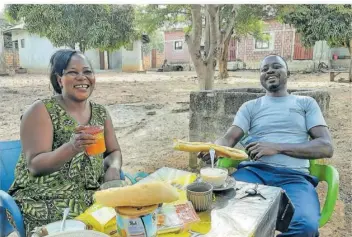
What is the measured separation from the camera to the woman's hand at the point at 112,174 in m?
1.93

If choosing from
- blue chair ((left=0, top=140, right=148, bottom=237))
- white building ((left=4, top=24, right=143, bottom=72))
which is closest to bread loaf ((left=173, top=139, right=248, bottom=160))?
blue chair ((left=0, top=140, right=148, bottom=237))

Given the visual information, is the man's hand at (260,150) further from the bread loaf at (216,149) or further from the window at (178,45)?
the window at (178,45)

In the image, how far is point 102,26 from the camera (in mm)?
15414

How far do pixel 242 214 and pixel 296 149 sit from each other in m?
1.06

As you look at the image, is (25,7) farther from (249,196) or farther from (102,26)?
(249,196)

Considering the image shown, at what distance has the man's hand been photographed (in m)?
2.15

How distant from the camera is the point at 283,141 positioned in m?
2.39

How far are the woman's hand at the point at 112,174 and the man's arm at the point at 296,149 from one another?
887mm

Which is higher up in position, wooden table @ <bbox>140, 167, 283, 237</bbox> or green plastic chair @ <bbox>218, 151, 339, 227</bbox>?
wooden table @ <bbox>140, 167, 283, 237</bbox>

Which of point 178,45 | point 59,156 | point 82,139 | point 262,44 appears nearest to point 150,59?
point 178,45

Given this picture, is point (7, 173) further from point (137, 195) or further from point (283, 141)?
point (283, 141)

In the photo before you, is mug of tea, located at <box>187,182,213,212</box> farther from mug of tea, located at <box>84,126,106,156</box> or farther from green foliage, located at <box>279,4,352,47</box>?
green foliage, located at <box>279,4,352,47</box>

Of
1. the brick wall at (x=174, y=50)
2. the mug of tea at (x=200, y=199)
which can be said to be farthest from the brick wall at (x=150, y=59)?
the mug of tea at (x=200, y=199)

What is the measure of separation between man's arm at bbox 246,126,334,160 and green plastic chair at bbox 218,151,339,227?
139 millimetres
